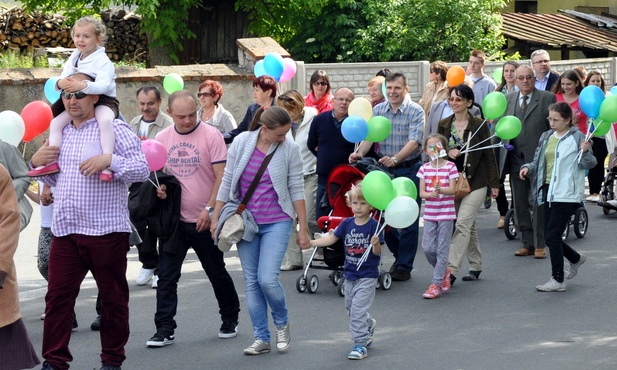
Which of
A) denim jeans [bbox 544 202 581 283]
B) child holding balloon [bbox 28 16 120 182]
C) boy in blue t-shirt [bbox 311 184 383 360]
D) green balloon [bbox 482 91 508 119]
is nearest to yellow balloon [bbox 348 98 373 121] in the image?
green balloon [bbox 482 91 508 119]

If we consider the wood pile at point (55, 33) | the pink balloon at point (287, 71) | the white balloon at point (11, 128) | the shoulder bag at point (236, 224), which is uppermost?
the wood pile at point (55, 33)

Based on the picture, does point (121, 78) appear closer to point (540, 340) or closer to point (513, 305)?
point (513, 305)

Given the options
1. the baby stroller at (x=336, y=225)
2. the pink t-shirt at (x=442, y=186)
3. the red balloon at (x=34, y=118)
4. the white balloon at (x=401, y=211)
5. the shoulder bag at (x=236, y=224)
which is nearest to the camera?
the shoulder bag at (x=236, y=224)

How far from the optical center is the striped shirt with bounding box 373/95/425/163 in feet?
35.8

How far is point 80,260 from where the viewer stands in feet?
23.9

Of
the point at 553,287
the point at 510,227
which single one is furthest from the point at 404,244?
the point at 510,227

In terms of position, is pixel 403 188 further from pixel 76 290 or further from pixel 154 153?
pixel 76 290

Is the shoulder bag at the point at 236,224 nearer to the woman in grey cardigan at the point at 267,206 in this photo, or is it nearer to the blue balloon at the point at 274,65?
the woman in grey cardigan at the point at 267,206

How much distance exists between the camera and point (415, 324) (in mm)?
8992

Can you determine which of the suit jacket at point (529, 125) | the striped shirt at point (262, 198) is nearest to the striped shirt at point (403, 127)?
the suit jacket at point (529, 125)

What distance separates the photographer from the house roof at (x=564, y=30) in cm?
3111

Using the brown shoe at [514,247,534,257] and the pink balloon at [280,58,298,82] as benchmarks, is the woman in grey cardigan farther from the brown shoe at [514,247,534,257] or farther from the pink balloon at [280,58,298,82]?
the pink balloon at [280,58,298,82]

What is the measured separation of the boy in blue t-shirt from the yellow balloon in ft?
7.24

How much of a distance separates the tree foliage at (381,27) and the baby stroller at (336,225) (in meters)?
14.1
